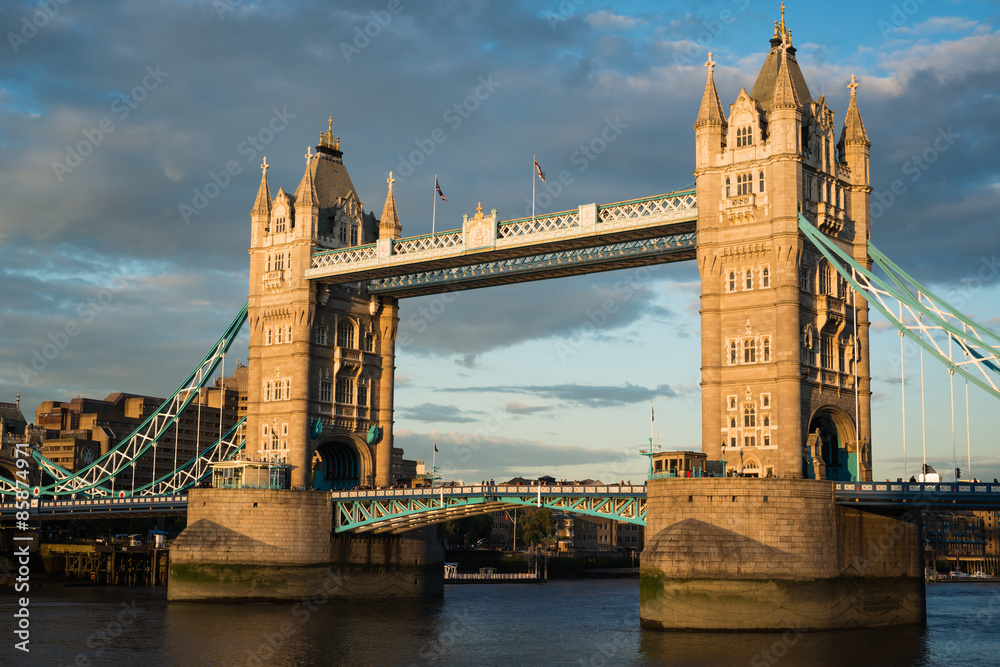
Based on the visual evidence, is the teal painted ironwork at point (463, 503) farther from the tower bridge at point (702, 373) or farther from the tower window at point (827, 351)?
the tower window at point (827, 351)

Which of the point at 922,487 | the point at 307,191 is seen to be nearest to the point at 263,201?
the point at 307,191

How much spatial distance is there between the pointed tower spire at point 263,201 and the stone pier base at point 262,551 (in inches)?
925

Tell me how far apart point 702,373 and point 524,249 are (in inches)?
622

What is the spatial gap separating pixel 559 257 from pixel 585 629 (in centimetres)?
2502

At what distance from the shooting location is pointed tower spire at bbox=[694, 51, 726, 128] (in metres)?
73.5

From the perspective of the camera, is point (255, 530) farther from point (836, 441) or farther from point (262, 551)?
point (836, 441)

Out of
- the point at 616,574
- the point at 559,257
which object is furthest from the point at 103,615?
the point at 616,574

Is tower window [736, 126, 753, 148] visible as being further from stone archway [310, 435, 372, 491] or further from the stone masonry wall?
stone archway [310, 435, 372, 491]

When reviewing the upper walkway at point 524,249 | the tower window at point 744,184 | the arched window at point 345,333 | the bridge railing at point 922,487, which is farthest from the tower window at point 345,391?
the bridge railing at point 922,487

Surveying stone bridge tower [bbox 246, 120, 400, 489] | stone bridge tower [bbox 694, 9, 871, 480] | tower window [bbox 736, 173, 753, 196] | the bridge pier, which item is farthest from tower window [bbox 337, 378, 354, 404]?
A: tower window [bbox 736, 173, 753, 196]

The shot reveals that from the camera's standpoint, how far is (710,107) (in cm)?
7381

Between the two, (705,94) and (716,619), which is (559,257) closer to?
(705,94)

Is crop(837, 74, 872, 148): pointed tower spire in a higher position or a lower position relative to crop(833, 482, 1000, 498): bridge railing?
higher

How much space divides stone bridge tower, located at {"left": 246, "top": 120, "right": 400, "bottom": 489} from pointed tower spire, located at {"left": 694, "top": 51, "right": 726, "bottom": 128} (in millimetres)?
31333
